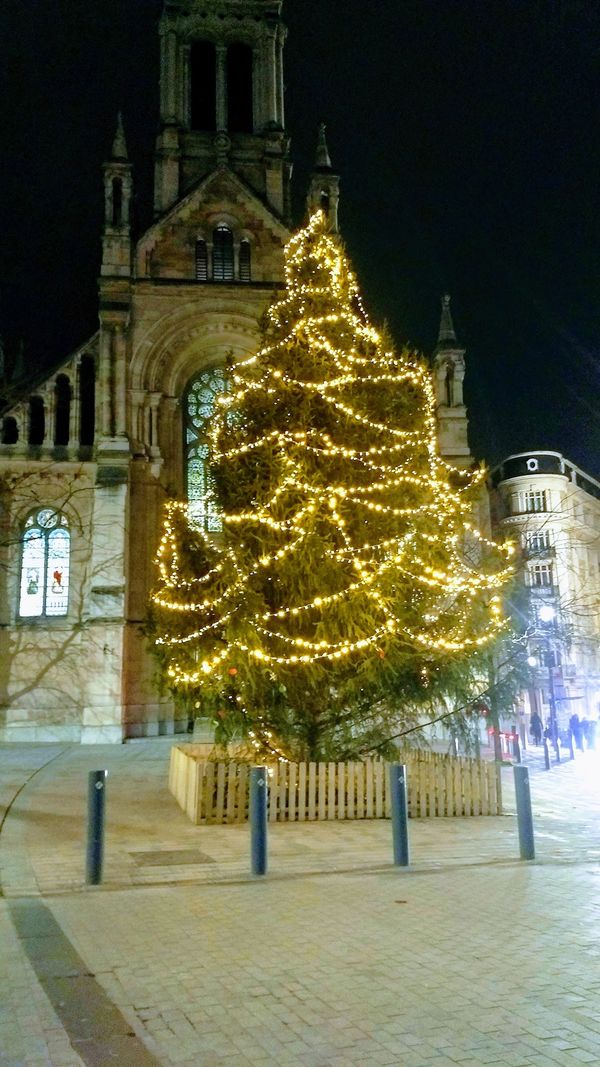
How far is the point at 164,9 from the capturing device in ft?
114

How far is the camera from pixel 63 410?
29.8 m

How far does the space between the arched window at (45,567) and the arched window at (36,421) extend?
8.72ft

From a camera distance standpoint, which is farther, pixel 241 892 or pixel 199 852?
pixel 199 852

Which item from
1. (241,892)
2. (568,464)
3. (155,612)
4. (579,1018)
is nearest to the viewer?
(579,1018)

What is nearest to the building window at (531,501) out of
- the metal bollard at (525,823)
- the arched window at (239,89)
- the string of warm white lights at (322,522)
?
the arched window at (239,89)

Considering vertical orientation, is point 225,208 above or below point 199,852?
above

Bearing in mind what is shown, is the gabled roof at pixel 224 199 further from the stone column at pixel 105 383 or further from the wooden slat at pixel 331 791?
the wooden slat at pixel 331 791

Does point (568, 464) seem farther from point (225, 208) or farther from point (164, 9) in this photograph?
point (164, 9)

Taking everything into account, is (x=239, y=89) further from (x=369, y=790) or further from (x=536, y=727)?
(x=369, y=790)

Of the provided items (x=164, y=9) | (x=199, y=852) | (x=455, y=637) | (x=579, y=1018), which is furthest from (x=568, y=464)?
(x=579, y=1018)

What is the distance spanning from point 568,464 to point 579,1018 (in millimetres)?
53491

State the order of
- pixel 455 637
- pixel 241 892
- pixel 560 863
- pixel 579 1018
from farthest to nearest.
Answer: pixel 455 637
pixel 560 863
pixel 241 892
pixel 579 1018

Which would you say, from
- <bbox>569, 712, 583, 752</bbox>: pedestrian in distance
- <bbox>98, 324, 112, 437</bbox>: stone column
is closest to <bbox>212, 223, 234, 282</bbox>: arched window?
<bbox>98, 324, 112, 437</bbox>: stone column

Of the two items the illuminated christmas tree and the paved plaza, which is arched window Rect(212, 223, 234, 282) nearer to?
the illuminated christmas tree
